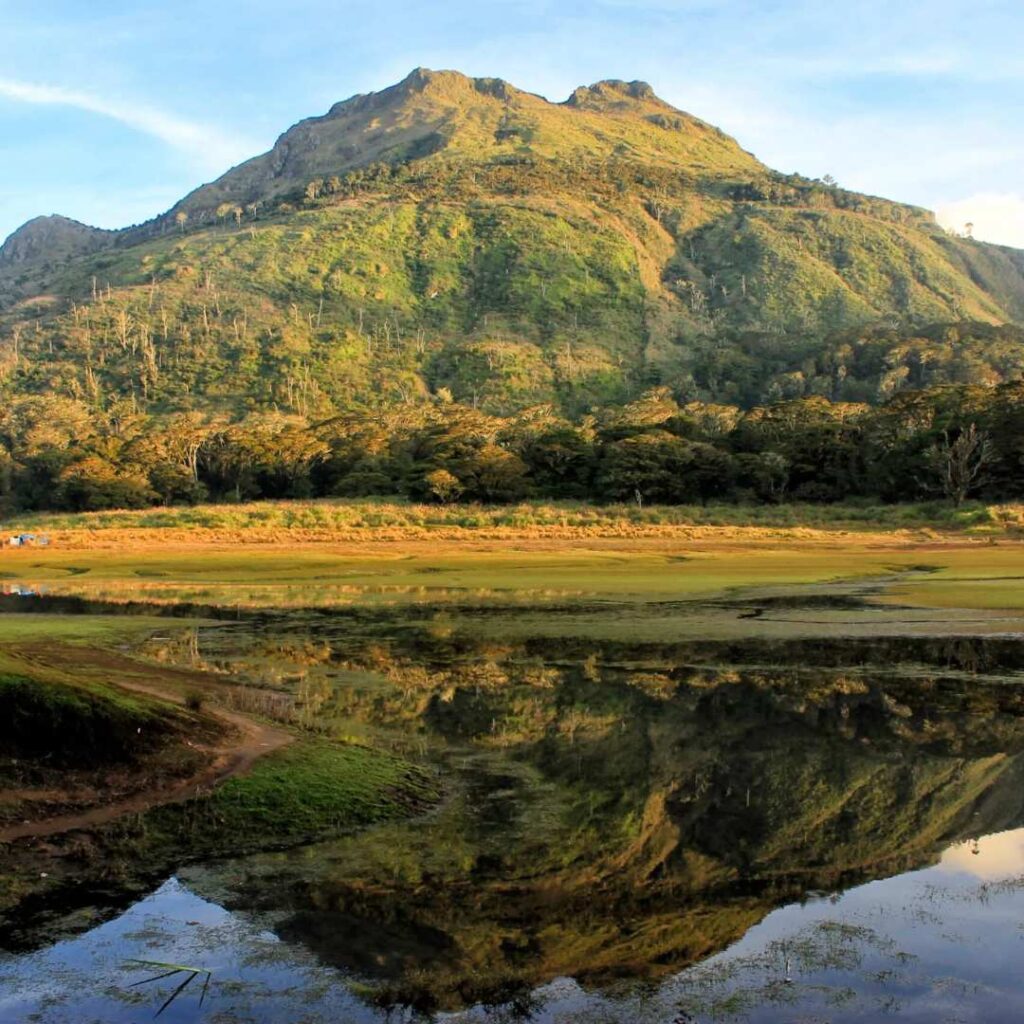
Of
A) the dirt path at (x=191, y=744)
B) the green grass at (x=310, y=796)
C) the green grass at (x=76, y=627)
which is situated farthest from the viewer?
the green grass at (x=76, y=627)

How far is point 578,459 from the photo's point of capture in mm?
99625

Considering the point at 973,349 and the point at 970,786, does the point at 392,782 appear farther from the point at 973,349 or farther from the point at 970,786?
the point at 973,349

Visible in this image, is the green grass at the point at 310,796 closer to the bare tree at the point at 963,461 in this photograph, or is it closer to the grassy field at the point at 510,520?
the grassy field at the point at 510,520

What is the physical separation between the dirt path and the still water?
152 centimetres

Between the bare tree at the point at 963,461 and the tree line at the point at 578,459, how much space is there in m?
0.16

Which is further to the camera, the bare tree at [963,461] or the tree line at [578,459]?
the tree line at [578,459]

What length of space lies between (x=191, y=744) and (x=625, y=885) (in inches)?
269

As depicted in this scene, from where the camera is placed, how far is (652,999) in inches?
320

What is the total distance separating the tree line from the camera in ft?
279

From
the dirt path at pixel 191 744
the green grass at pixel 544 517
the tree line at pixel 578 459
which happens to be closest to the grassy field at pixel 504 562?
the green grass at pixel 544 517

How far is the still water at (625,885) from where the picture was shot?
8203 millimetres

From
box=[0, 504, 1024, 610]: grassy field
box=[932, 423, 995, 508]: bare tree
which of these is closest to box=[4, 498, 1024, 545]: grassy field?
box=[0, 504, 1024, 610]: grassy field

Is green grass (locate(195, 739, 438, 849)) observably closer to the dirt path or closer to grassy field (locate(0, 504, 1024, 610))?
the dirt path

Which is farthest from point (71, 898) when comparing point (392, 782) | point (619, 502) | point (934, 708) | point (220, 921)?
point (619, 502)
